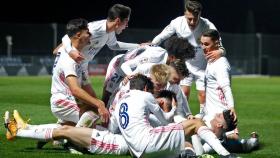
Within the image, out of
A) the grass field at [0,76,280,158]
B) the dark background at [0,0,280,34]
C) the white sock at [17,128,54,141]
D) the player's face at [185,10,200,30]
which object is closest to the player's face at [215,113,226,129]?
the grass field at [0,76,280,158]

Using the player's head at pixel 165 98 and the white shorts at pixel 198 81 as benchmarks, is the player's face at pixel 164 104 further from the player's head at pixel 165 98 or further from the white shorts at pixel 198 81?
the white shorts at pixel 198 81

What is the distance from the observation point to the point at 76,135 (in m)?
9.38

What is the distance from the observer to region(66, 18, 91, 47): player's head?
10367 mm

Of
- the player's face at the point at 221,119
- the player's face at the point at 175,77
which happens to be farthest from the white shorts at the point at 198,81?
the player's face at the point at 175,77

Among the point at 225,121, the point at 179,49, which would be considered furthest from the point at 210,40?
the point at 225,121

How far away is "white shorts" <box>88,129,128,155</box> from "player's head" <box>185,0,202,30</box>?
12.9 ft

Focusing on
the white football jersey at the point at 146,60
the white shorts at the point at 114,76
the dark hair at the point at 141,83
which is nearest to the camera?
the dark hair at the point at 141,83

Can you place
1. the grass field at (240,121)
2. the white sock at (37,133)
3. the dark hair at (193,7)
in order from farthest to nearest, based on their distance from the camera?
the dark hair at (193,7)
the grass field at (240,121)
the white sock at (37,133)

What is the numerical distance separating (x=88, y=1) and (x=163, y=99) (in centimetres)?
4585

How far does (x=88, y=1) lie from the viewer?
179 feet

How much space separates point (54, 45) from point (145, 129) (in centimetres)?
3883

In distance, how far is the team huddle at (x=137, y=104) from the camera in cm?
838

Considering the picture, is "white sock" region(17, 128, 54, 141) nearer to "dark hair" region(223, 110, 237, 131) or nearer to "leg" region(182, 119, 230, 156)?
"leg" region(182, 119, 230, 156)

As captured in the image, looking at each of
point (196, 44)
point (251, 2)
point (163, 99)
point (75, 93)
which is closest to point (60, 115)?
point (75, 93)
